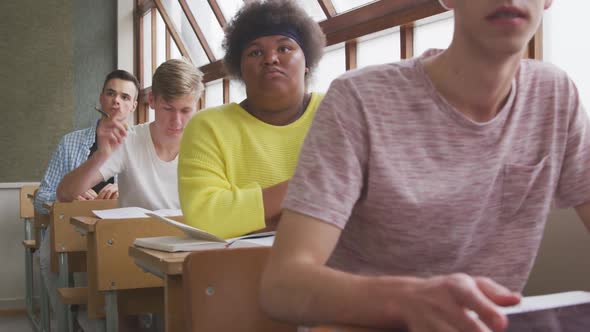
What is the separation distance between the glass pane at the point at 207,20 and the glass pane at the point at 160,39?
2.97ft

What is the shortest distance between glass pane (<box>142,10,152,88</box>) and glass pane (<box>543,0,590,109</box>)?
511 cm

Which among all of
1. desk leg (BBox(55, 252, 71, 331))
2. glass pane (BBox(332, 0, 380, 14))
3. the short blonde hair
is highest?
glass pane (BBox(332, 0, 380, 14))

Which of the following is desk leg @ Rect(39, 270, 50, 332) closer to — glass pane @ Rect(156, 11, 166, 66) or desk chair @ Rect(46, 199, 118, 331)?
desk chair @ Rect(46, 199, 118, 331)

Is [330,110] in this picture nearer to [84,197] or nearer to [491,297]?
[491,297]

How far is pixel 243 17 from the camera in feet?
6.70

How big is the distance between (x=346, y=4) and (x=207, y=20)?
2168mm

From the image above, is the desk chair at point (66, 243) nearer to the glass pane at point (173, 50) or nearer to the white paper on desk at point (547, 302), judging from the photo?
the white paper on desk at point (547, 302)

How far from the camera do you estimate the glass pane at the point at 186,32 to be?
5.52 metres

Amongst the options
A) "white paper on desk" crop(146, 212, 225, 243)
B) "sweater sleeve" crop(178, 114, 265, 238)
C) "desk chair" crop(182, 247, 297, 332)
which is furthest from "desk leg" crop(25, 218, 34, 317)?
"desk chair" crop(182, 247, 297, 332)

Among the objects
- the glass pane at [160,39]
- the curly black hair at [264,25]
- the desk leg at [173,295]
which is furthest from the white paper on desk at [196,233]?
the glass pane at [160,39]

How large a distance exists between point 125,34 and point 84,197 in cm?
361

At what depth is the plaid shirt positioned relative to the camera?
391 cm

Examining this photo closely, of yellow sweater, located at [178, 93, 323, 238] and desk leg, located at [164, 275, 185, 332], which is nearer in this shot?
desk leg, located at [164, 275, 185, 332]

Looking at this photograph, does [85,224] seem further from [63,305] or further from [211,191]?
[63,305]
